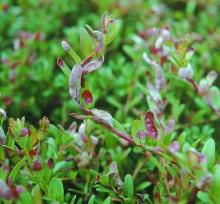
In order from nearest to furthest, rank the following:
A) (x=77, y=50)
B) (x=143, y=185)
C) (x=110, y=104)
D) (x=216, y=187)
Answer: (x=216, y=187)
(x=143, y=185)
(x=110, y=104)
(x=77, y=50)

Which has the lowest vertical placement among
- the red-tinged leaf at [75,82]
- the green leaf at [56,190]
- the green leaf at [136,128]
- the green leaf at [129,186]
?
the green leaf at [129,186]

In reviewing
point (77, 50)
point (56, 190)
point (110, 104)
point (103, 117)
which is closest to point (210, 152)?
point (103, 117)

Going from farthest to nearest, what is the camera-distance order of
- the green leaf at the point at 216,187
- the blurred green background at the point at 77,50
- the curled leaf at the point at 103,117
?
the blurred green background at the point at 77,50, the curled leaf at the point at 103,117, the green leaf at the point at 216,187

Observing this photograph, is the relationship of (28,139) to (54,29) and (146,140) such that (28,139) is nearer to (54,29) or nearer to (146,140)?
(146,140)

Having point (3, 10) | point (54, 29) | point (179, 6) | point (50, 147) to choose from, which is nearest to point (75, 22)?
point (54, 29)

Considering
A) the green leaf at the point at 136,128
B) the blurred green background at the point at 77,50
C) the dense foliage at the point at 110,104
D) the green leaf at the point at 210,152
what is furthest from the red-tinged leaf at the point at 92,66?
the blurred green background at the point at 77,50

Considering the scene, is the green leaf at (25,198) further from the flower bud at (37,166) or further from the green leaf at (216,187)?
the green leaf at (216,187)

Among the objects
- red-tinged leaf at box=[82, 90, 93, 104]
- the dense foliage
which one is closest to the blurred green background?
the dense foliage

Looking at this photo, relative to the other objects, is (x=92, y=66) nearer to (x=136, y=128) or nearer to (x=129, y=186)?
(x=136, y=128)
